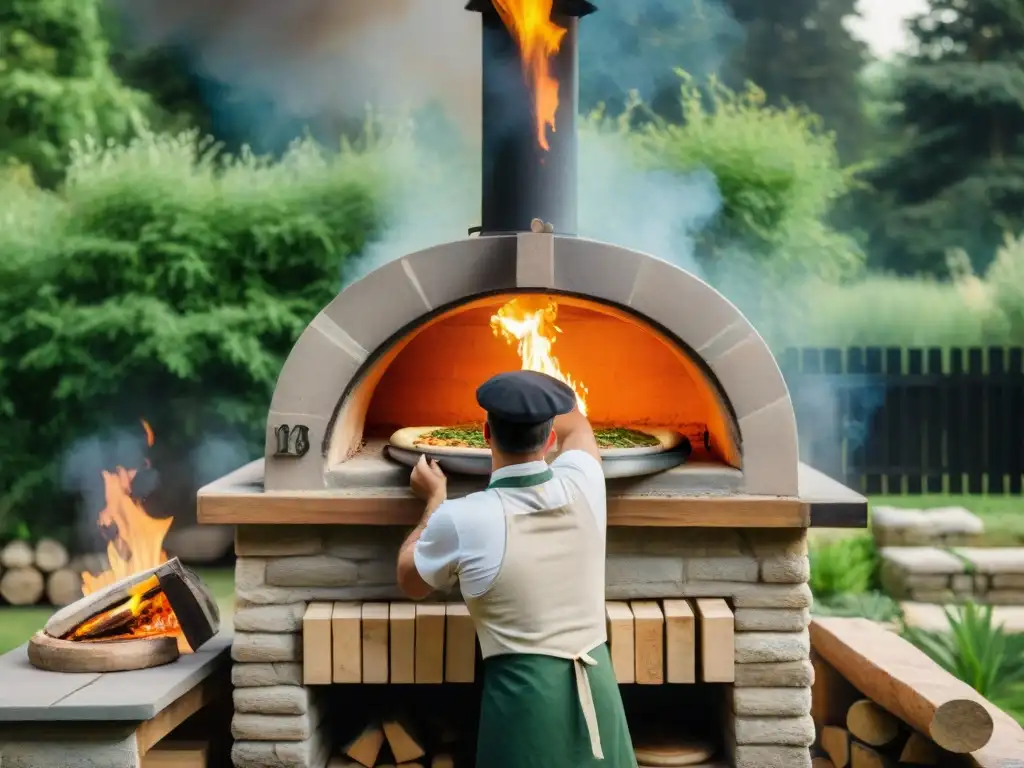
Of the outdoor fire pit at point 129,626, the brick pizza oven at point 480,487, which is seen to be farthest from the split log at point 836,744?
the outdoor fire pit at point 129,626

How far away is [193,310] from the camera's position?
7824mm

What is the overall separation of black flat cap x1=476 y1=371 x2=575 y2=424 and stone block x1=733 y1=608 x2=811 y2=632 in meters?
1.14

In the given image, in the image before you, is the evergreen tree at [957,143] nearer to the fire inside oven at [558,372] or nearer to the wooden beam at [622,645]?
the fire inside oven at [558,372]

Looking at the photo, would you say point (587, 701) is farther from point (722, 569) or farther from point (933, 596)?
point (933, 596)

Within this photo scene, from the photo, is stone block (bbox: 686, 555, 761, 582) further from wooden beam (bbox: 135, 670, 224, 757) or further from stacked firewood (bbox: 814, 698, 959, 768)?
wooden beam (bbox: 135, 670, 224, 757)

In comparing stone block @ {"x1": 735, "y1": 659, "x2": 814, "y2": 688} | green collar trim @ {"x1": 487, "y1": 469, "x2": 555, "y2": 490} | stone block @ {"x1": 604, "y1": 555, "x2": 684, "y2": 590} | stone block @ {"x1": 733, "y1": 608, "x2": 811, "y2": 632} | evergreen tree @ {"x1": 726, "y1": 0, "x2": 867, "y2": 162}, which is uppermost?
evergreen tree @ {"x1": 726, "y1": 0, "x2": 867, "y2": 162}

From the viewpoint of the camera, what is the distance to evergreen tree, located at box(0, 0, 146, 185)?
1007 cm

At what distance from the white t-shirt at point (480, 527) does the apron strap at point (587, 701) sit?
12.1 inches

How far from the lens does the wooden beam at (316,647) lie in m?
3.44

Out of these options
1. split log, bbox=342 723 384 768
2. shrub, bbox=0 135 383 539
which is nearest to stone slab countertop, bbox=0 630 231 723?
split log, bbox=342 723 384 768

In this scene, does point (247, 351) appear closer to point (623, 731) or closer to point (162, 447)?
point (162, 447)

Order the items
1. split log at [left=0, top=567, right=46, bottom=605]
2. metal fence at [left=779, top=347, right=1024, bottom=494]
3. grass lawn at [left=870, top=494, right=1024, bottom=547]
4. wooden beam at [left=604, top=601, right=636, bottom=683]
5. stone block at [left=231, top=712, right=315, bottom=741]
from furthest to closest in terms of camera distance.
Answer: metal fence at [left=779, top=347, right=1024, bottom=494]
grass lawn at [left=870, top=494, right=1024, bottom=547]
split log at [left=0, top=567, right=46, bottom=605]
stone block at [left=231, top=712, right=315, bottom=741]
wooden beam at [left=604, top=601, right=636, bottom=683]

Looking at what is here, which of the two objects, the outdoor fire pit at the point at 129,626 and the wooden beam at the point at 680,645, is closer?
the wooden beam at the point at 680,645

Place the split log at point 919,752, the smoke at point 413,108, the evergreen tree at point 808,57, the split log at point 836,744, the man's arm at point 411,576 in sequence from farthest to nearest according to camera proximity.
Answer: the evergreen tree at point 808,57 < the smoke at point 413,108 < the split log at point 836,744 < the split log at point 919,752 < the man's arm at point 411,576
